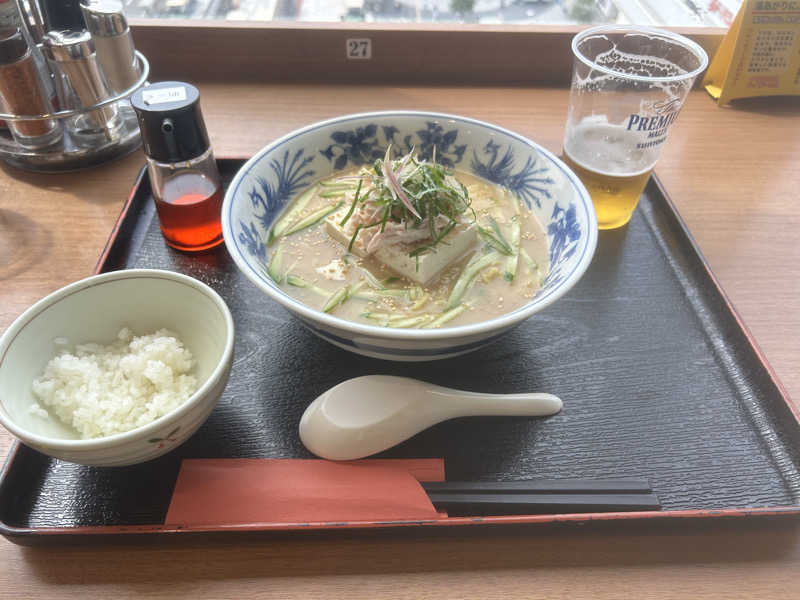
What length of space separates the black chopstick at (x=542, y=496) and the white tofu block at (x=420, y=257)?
46 centimetres

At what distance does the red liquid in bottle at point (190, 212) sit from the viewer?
1.38m

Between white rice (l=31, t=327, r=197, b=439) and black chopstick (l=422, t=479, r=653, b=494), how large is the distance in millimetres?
481

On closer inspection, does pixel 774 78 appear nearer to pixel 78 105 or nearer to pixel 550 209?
pixel 550 209

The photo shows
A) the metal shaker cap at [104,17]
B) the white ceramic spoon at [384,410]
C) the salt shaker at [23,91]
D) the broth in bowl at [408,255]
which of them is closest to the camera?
the white ceramic spoon at [384,410]

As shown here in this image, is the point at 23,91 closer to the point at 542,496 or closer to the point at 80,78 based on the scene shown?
the point at 80,78

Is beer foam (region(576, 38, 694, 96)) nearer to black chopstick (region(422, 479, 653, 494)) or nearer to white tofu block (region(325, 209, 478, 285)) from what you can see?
white tofu block (region(325, 209, 478, 285))

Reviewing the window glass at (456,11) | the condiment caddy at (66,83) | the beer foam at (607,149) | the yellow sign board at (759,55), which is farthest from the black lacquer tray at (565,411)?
the window glass at (456,11)

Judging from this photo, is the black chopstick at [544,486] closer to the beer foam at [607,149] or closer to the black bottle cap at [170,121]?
the beer foam at [607,149]

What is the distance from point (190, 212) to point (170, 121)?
23cm

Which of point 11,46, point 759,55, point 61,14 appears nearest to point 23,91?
point 11,46

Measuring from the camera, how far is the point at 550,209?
1335mm

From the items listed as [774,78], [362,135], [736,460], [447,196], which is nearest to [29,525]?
[447,196]

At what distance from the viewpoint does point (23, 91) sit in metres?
1.56

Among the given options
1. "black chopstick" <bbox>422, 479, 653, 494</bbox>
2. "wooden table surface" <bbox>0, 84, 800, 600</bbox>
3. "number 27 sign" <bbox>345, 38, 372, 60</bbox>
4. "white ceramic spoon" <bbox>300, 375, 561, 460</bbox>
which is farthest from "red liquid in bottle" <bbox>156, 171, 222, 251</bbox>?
"number 27 sign" <bbox>345, 38, 372, 60</bbox>
